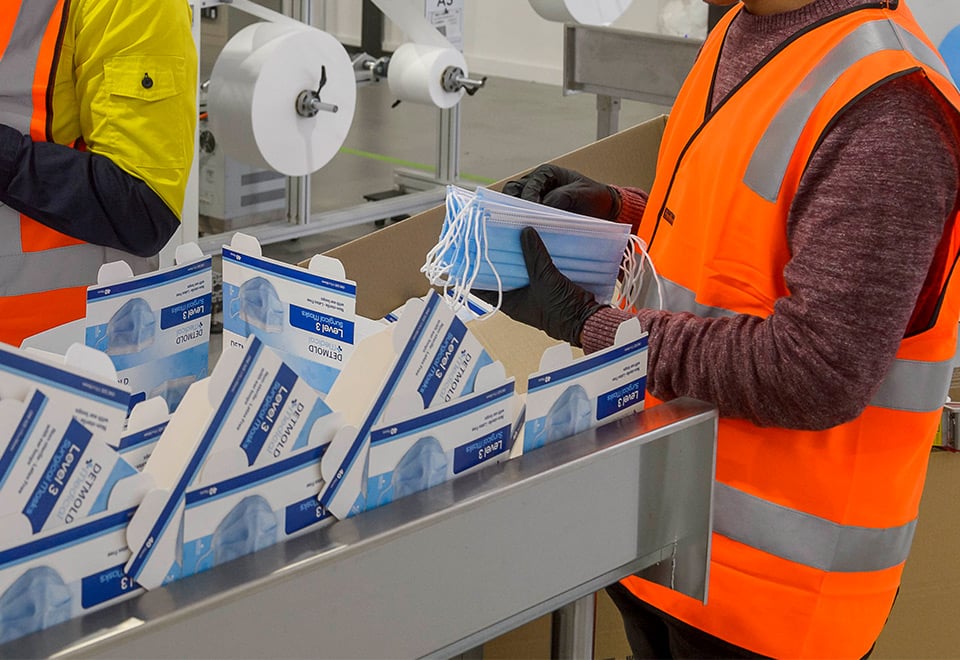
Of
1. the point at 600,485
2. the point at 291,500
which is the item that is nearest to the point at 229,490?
the point at 291,500

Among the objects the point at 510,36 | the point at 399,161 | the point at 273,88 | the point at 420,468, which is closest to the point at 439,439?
the point at 420,468

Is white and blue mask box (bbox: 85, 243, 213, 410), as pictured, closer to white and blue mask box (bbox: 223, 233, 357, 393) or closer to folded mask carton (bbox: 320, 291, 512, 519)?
white and blue mask box (bbox: 223, 233, 357, 393)

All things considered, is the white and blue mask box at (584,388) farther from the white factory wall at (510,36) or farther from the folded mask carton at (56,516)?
the white factory wall at (510,36)

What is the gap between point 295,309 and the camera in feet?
3.75

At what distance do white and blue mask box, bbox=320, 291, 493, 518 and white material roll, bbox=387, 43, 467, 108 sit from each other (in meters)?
3.92

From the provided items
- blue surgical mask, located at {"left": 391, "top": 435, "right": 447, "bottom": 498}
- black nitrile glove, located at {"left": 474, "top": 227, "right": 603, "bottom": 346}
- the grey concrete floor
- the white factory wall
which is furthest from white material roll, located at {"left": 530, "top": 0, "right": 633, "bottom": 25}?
the white factory wall

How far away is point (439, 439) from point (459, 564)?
0.34ft

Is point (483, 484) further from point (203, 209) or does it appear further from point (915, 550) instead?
point (203, 209)

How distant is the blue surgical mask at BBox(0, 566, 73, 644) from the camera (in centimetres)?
75

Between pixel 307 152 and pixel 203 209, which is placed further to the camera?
pixel 203 209

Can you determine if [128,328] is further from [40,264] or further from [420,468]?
[40,264]

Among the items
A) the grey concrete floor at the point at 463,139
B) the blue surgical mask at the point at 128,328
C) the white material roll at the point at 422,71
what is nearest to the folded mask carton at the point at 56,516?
the blue surgical mask at the point at 128,328

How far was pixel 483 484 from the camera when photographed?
976 mm

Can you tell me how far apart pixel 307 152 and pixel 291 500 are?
3.21m
